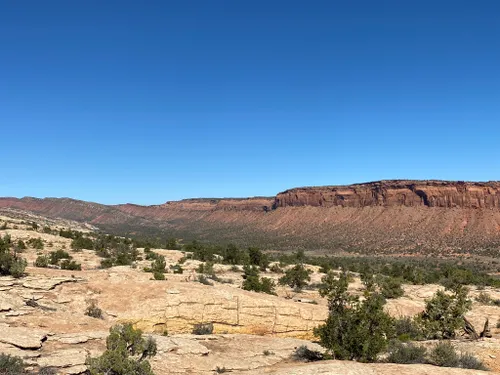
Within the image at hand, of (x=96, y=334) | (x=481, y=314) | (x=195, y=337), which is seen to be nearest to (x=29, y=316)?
(x=96, y=334)

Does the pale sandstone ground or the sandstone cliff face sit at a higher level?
the sandstone cliff face

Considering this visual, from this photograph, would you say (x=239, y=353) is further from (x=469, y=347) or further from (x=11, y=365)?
(x=469, y=347)

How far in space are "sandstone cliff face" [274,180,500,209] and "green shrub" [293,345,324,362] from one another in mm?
131746

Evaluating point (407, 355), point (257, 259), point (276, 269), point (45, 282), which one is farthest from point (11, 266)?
point (257, 259)

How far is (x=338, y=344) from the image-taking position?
1533cm

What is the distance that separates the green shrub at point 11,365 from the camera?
10.8m

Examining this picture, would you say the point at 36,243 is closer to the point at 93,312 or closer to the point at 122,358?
the point at 93,312

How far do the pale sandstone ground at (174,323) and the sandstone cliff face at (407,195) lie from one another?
11647 centimetres

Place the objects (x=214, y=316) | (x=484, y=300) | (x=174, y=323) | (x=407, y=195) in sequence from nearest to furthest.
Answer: (x=174, y=323) → (x=214, y=316) → (x=484, y=300) → (x=407, y=195)

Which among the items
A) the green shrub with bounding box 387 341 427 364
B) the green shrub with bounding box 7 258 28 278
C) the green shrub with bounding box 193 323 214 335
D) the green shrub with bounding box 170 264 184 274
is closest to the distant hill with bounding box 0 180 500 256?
the green shrub with bounding box 170 264 184 274

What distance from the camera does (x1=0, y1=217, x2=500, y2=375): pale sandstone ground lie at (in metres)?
13.0

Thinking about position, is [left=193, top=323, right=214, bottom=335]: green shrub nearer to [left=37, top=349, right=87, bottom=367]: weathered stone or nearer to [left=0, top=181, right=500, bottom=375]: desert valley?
[left=0, top=181, right=500, bottom=375]: desert valley

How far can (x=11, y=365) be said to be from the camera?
36.1ft

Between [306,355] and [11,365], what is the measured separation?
10719 mm
